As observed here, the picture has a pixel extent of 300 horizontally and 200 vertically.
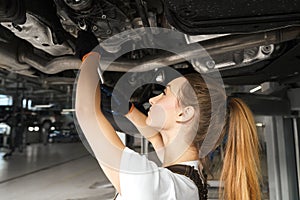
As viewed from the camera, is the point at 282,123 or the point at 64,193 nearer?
the point at 282,123

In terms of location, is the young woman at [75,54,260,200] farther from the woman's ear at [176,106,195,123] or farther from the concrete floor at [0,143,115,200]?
the concrete floor at [0,143,115,200]

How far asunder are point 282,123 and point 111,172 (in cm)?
120

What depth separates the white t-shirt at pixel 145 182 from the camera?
531 millimetres

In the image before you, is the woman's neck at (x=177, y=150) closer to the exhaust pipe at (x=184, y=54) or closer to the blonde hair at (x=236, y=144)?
the blonde hair at (x=236, y=144)

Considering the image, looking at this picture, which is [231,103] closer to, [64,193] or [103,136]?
[103,136]

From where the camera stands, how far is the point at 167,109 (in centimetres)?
69

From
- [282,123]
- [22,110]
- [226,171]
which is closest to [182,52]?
[226,171]

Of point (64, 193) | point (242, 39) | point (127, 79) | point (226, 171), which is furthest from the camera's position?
point (64, 193)

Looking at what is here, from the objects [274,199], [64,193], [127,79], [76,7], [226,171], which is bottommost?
[64,193]

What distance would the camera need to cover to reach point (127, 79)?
128 centimetres

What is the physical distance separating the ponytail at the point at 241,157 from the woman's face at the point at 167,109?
0.55 feet

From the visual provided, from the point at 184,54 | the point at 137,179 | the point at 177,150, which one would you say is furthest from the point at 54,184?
the point at 137,179

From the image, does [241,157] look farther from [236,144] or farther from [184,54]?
[184,54]

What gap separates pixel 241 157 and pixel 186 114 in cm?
20
